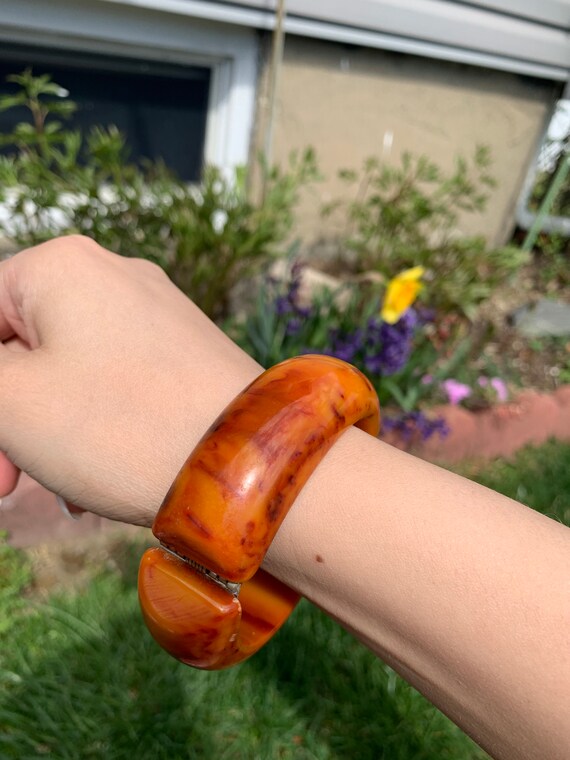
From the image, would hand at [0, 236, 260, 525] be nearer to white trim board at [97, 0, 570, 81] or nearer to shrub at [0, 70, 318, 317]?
shrub at [0, 70, 318, 317]

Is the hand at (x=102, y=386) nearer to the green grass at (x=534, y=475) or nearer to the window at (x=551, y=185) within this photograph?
the green grass at (x=534, y=475)

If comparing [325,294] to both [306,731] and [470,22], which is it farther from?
[470,22]

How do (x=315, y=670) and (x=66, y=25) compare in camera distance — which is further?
(x=66, y=25)

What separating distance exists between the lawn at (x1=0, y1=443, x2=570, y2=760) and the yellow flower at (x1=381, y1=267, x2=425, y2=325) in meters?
0.99

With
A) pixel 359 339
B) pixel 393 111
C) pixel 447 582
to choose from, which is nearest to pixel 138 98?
pixel 393 111

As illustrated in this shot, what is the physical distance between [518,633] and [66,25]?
2.82 meters

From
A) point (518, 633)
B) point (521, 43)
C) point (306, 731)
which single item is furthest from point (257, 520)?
point (521, 43)

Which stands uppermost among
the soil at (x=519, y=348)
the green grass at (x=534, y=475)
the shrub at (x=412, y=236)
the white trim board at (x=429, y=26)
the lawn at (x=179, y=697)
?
the white trim board at (x=429, y=26)

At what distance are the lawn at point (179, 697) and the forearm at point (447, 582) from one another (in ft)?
3.28

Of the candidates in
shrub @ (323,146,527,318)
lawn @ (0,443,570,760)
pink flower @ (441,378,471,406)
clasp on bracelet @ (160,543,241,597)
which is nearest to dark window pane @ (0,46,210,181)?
shrub @ (323,146,527,318)

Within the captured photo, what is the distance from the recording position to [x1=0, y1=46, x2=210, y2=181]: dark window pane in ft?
8.75

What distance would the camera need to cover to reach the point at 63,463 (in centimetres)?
94

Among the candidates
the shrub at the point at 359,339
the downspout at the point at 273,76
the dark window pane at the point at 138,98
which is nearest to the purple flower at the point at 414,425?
the shrub at the point at 359,339

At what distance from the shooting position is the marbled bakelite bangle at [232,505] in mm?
710
